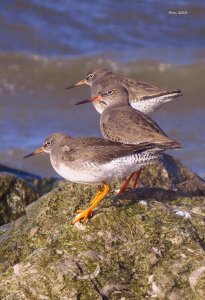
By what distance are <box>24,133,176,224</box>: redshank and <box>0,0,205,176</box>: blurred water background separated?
17.3 ft

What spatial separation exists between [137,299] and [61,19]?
14.6 m

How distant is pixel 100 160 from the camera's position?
614 cm

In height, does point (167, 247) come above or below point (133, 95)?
below

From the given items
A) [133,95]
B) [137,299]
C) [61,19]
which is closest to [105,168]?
[137,299]

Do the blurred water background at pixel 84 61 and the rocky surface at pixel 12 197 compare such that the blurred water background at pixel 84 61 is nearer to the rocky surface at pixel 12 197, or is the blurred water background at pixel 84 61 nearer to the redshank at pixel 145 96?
the redshank at pixel 145 96

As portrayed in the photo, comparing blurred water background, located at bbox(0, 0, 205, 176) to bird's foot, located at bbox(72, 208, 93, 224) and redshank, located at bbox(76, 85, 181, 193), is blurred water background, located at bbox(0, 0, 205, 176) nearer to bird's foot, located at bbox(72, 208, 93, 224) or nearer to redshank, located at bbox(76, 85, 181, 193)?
redshank, located at bbox(76, 85, 181, 193)

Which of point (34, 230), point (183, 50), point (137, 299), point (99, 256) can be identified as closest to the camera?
point (137, 299)

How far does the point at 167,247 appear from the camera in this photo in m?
5.19

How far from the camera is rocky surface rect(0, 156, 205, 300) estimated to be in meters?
4.79

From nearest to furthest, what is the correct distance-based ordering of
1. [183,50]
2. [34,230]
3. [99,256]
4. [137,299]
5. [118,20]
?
[137,299]
[99,256]
[34,230]
[183,50]
[118,20]

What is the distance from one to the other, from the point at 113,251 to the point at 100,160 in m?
1.18

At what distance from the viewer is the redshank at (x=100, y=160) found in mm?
6105

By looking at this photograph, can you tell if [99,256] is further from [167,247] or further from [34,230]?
[34,230]

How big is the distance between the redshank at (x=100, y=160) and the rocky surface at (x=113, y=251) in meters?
0.19
